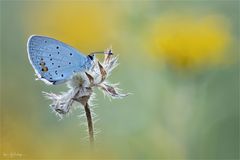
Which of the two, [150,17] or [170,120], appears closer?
[170,120]

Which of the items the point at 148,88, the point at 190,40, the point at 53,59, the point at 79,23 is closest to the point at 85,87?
the point at 53,59

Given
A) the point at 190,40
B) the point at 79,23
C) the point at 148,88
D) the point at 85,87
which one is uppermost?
the point at 79,23

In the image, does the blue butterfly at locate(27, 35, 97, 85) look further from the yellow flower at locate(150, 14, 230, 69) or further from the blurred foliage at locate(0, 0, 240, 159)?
the yellow flower at locate(150, 14, 230, 69)

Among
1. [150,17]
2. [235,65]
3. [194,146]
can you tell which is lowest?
[194,146]

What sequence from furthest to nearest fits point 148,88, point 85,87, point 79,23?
point 79,23, point 148,88, point 85,87

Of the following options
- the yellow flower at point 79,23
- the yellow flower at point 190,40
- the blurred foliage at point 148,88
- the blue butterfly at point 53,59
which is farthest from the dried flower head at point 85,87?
the yellow flower at point 79,23

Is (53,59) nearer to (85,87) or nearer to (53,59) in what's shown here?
(53,59)

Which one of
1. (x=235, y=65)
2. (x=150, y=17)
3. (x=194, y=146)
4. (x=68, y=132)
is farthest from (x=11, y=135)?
(x=235, y=65)

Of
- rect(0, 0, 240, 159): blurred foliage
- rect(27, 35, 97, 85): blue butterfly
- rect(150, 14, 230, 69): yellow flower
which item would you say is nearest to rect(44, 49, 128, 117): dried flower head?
rect(27, 35, 97, 85): blue butterfly

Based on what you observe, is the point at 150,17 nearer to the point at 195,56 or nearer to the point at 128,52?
the point at 128,52
